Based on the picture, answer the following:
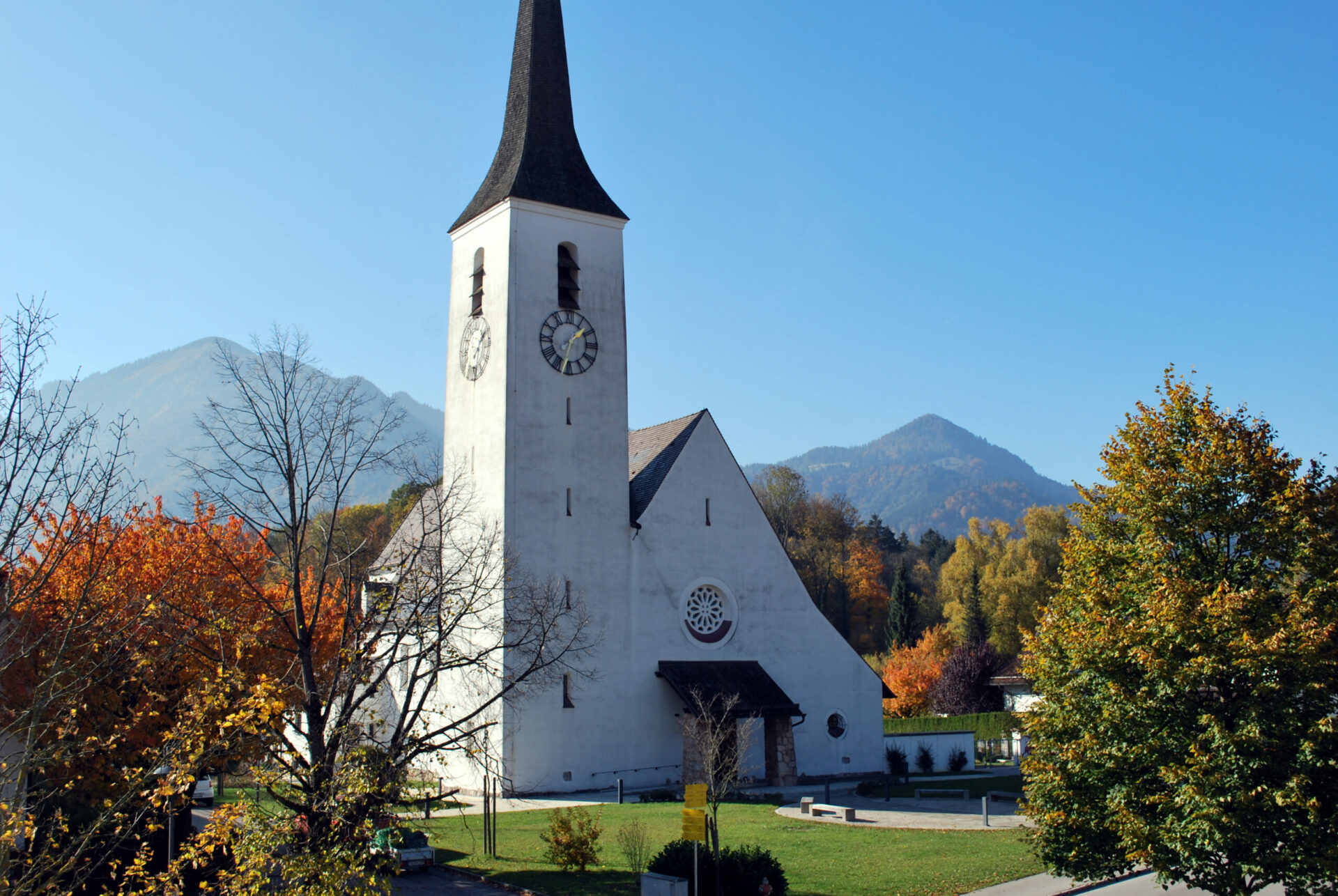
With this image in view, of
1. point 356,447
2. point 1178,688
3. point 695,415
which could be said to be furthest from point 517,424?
point 1178,688

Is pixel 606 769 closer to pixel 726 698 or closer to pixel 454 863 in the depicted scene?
pixel 726 698

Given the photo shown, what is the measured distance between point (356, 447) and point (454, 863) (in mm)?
8286

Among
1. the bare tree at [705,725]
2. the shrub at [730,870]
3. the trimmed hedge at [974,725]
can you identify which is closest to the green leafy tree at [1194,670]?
the shrub at [730,870]

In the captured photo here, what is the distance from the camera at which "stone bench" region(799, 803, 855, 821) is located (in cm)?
2533

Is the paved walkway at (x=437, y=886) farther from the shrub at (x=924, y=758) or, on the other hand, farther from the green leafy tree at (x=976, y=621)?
the green leafy tree at (x=976, y=621)

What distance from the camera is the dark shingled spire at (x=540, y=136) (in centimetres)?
3462

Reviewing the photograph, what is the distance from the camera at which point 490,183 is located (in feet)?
118

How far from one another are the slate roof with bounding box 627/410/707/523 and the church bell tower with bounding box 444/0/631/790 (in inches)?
42.8

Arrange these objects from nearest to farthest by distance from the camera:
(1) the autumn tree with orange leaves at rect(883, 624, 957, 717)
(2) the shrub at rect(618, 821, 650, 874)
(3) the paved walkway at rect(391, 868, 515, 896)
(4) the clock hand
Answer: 1. (3) the paved walkway at rect(391, 868, 515, 896)
2. (2) the shrub at rect(618, 821, 650, 874)
3. (4) the clock hand
4. (1) the autumn tree with orange leaves at rect(883, 624, 957, 717)

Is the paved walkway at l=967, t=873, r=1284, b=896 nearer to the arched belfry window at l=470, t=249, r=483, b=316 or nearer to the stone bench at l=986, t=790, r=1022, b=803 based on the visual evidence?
the stone bench at l=986, t=790, r=1022, b=803

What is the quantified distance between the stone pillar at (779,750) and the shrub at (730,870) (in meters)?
17.2

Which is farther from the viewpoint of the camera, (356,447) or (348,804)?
(356,447)

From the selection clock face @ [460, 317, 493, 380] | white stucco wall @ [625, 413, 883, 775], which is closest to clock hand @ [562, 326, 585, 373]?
clock face @ [460, 317, 493, 380]

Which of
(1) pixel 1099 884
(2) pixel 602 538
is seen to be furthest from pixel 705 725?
(1) pixel 1099 884
